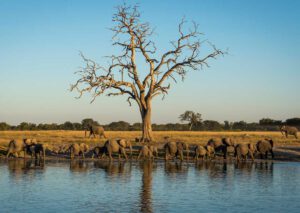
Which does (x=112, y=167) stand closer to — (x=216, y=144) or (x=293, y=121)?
(x=216, y=144)

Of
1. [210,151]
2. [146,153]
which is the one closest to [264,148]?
[210,151]

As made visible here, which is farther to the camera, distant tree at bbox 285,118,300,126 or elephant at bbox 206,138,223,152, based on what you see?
distant tree at bbox 285,118,300,126

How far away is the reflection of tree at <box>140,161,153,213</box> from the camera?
1623 centimetres

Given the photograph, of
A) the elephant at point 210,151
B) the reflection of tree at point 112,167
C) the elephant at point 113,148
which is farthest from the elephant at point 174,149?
the reflection of tree at point 112,167

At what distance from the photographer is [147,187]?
806 inches

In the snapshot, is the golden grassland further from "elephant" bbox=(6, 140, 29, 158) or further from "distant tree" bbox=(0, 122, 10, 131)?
"distant tree" bbox=(0, 122, 10, 131)

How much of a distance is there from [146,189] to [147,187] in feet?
1.70

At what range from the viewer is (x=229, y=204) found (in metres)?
17.0

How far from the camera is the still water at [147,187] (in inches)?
650

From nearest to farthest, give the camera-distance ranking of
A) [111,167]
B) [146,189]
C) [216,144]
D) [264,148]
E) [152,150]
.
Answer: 1. [146,189]
2. [111,167]
3. [152,150]
4. [264,148]
5. [216,144]

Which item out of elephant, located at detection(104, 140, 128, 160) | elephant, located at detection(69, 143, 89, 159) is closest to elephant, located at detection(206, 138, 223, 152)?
elephant, located at detection(104, 140, 128, 160)

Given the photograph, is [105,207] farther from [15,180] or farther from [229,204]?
[15,180]

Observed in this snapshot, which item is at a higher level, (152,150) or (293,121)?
(293,121)

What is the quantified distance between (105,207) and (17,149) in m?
18.2
